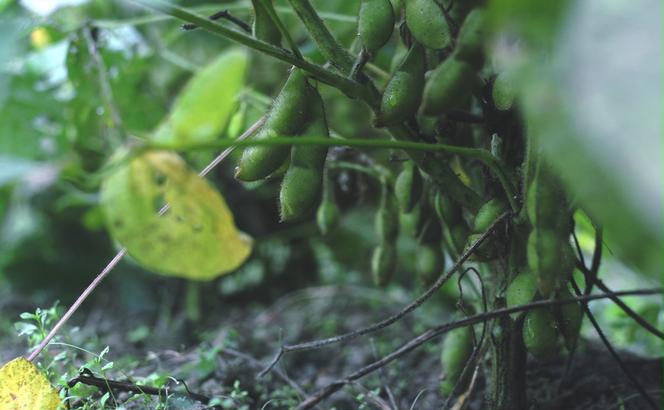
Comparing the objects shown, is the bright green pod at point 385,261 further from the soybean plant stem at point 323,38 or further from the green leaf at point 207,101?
the green leaf at point 207,101

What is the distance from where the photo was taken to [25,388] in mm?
887

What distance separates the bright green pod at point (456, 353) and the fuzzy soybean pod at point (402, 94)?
1.15 feet

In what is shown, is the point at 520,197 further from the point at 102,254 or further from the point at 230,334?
the point at 102,254

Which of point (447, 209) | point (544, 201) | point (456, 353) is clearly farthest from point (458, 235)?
point (544, 201)

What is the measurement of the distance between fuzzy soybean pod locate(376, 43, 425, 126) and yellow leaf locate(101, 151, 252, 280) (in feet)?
0.70

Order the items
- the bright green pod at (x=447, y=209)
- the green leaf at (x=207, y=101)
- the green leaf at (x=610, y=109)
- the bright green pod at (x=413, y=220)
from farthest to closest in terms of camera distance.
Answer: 1. the bright green pod at (x=413, y=220)
2. the bright green pod at (x=447, y=209)
3. the green leaf at (x=207, y=101)
4. the green leaf at (x=610, y=109)

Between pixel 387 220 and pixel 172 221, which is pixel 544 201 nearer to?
pixel 172 221

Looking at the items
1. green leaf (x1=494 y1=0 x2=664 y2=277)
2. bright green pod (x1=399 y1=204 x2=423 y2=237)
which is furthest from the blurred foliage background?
bright green pod (x1=399 y1=204 x2=423 y2=237)

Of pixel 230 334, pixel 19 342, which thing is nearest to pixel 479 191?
pixel 230 334

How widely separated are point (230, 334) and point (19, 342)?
1.66 feet

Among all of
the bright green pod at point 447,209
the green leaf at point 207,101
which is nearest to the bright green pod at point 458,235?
the bright green pod at point 447,209

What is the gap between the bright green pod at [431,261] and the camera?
1.09 meters

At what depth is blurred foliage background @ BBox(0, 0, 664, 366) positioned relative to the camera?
18.6 inches

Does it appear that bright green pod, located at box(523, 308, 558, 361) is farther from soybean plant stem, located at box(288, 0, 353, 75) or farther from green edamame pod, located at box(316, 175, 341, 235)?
green edamame pod, located at box(316, 175, 341, 235)
